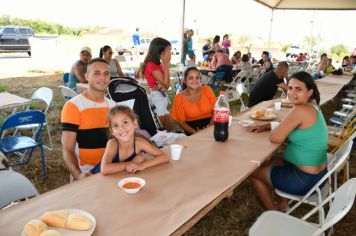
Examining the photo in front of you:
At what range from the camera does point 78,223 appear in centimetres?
115

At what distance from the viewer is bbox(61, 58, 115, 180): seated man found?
7.32ft

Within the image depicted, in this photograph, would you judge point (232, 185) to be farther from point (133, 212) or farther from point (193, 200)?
point (133, 212)

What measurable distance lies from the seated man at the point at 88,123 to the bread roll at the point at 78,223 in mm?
1064

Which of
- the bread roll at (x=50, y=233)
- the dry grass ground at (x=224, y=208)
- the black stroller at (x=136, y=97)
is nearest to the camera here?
the bread roll at (x=50, y=233)

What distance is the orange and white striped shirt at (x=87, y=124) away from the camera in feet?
7.36

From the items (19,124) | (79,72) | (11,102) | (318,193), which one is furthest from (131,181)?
(79,72)

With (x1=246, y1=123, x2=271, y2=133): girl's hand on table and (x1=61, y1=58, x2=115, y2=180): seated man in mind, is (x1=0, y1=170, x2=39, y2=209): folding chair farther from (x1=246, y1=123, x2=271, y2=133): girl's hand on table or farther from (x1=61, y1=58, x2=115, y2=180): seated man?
(x1=246, y1=123, x2=271, y2=133): girl's hand on table

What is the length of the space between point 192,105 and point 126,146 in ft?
4.79

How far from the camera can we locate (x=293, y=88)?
8.09 feet

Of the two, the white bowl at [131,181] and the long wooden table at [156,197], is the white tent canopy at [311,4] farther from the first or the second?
the white bowl at [131,181]

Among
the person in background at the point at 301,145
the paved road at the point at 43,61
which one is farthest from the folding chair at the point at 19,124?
the paved road at the point at 43,61

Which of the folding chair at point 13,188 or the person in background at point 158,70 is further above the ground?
the person in background at point 158,70

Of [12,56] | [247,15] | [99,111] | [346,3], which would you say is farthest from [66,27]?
[99,111]

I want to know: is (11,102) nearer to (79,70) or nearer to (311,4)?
(79,70)
